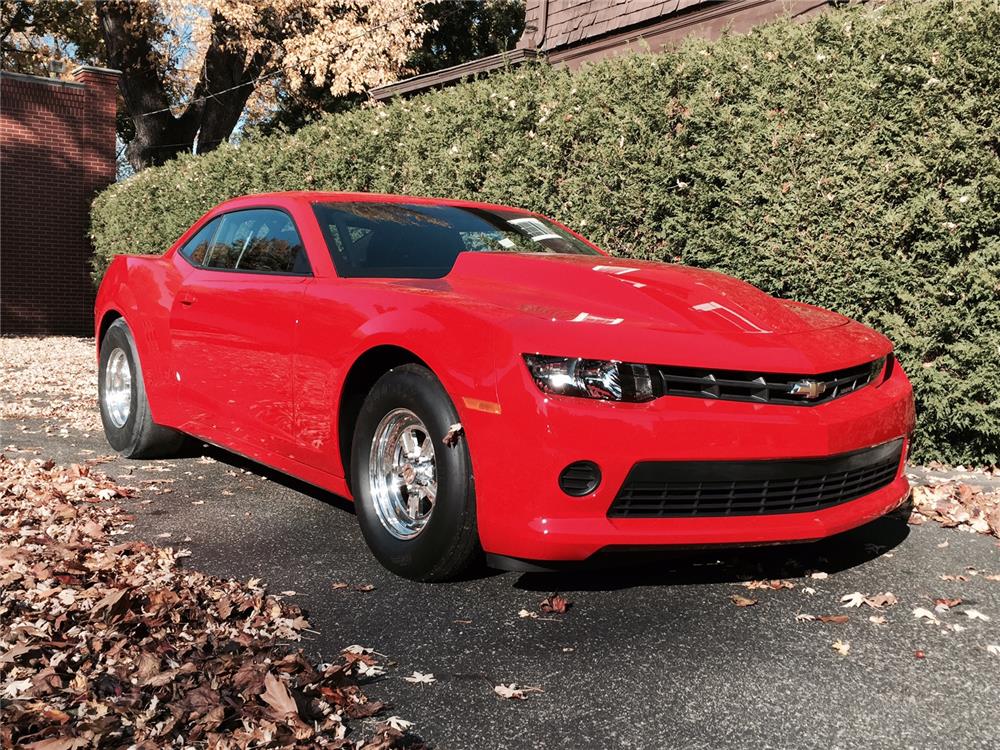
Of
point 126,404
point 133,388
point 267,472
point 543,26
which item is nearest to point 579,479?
point 267,472

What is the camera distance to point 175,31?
24.4 m

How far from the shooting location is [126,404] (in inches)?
238

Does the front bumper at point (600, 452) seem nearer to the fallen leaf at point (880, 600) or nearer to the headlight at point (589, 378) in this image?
the headlight at point (589, 378)

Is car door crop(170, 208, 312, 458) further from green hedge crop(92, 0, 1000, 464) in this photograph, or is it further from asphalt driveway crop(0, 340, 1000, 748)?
green hedge crop(92, 0, 1000, 464)

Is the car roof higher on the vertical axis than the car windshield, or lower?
higher

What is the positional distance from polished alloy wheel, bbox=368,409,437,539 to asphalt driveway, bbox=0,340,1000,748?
235 mm

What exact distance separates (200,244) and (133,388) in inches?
39.7

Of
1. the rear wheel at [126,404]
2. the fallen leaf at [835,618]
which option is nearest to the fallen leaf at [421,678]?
the fallen leaf at [835,618]

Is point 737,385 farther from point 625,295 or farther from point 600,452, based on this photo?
point 625,295

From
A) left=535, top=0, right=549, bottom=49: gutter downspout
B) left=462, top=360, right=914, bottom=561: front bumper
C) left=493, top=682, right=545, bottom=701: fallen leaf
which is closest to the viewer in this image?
left=493, top=682, right=545, bottom=701: fallen leaf

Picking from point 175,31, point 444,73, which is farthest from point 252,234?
point 175,31

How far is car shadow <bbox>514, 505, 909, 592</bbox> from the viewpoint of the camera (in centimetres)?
361

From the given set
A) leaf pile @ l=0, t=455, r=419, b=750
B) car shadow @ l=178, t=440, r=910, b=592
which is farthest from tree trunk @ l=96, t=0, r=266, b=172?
car shadow @ l=178, t=440, r=910, b=592

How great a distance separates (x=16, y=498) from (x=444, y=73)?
1239 centimetres
